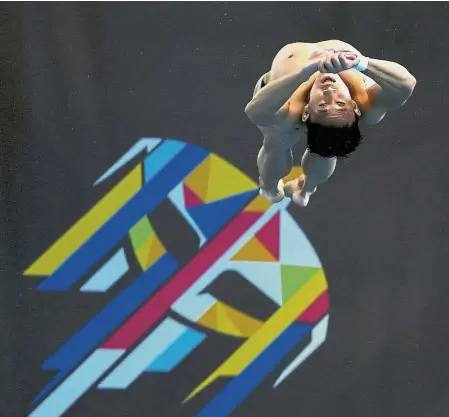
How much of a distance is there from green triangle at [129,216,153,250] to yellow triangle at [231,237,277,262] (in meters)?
0.51

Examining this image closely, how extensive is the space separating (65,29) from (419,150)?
82.3 inches

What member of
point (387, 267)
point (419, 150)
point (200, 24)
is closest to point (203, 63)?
point (200, 24)

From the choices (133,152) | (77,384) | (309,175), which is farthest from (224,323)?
(309,175)

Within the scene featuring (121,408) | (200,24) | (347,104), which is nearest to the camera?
(347,104)

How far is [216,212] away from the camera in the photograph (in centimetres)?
372

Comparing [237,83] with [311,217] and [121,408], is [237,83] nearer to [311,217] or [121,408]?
[311,217]

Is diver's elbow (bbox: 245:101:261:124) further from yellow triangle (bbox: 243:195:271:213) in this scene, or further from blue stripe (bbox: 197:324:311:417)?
blue stripe (bbox: 197:324:311:417)

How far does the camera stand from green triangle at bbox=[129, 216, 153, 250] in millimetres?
3727

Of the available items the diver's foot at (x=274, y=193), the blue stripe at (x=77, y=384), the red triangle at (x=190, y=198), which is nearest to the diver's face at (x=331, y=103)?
the diver's foot at (x=274, y=193)

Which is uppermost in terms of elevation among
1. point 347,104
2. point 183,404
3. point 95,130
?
point 347,104

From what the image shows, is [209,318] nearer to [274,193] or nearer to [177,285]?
[177,285]

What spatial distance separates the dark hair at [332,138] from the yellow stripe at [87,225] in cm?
185

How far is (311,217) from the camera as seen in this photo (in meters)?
3.71

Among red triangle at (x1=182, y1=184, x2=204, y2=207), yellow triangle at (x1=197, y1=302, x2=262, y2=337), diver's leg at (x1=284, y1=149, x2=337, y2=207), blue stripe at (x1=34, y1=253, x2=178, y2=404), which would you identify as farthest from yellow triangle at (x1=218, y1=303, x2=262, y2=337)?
diver's leg at (x1=284, y1=149, x2=337, y2=207)
